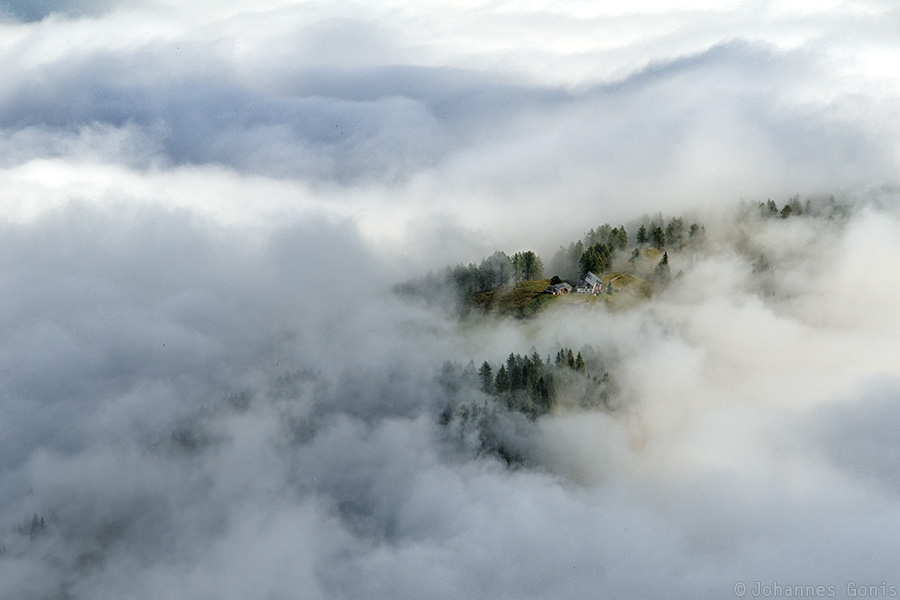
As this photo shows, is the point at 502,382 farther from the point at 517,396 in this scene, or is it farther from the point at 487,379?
the point at 517,396

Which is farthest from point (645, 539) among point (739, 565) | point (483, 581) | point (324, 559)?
point (324, 559)

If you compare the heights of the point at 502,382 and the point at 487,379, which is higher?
the point at 487,379

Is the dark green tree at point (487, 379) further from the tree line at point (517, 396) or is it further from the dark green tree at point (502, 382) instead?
the dark green tree at point (502, 382)

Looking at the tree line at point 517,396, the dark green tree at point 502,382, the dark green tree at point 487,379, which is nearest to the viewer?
the tree line at point 517,396

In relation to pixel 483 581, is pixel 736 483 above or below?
above

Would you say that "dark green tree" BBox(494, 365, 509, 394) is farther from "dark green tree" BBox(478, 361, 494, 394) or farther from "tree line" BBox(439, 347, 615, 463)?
"dark green tree" BBox(478, 361, 494, 394)

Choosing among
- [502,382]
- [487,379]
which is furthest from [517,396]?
[487,379]

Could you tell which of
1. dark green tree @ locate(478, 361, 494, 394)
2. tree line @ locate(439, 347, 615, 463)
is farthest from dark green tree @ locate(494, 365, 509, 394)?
→ dark green tree @ locate(478, 361, 494, 394)

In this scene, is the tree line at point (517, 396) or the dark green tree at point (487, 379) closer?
the tree line at point (517, 396)

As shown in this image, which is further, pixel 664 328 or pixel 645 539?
pixel 664 328

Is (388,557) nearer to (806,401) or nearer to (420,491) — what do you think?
(420,491)

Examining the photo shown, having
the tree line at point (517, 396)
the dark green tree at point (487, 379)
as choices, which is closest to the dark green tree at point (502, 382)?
the tree line at point (517, 396)
